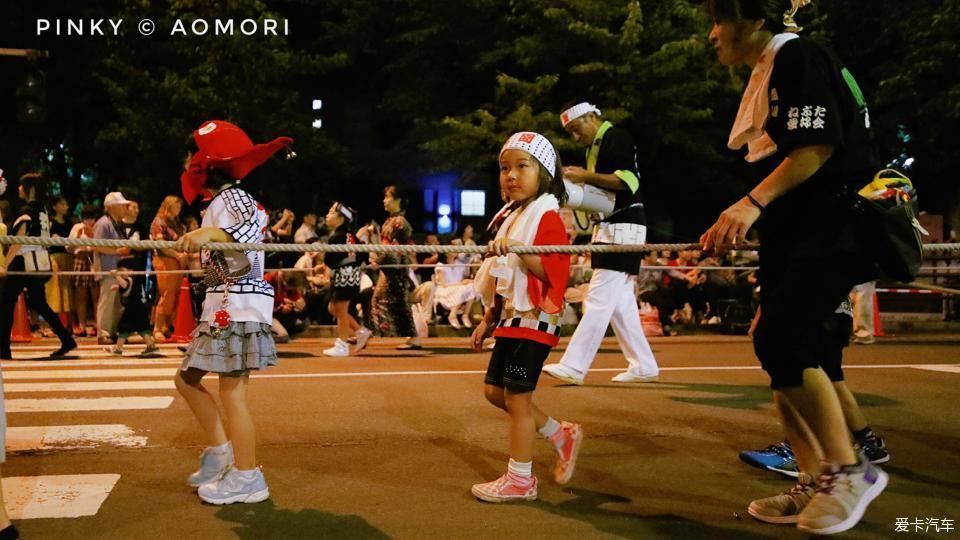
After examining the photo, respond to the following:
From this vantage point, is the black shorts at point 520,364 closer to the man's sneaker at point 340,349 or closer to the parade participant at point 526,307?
the parade participant at point 526,307

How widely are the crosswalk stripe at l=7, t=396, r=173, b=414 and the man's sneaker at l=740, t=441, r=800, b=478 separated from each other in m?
4.33

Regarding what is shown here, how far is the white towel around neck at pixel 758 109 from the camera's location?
348cm

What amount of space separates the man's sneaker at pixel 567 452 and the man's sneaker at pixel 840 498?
1364 millimetres

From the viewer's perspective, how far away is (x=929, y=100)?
21828mm

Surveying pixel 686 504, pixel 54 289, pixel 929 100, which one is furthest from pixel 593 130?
pixel 929 100

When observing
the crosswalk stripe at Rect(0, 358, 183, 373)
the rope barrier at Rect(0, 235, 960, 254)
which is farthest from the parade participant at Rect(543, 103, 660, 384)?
the crosswalk stripe at Rect(0, 358, 183, 373)

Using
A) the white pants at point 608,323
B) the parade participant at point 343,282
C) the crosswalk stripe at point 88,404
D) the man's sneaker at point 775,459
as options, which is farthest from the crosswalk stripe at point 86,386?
the man's sneaker at point 775,459

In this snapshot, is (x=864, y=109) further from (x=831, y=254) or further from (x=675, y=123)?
(x=675, y=123)

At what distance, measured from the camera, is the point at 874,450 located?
4.89 m

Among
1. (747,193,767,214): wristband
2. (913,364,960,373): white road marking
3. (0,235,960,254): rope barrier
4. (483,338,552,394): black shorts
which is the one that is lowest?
(913,364,960,373): white road marking

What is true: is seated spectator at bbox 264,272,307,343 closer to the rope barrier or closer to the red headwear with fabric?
the red headwear with fabric

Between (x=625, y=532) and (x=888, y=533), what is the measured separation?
1.07m

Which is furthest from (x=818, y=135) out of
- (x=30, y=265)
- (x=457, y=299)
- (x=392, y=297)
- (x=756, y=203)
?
(x=457, y=299)

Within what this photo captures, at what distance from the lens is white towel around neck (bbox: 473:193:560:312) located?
430 centimetres
